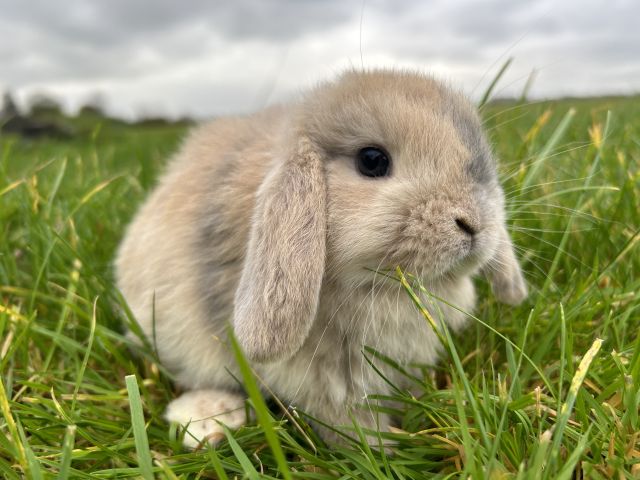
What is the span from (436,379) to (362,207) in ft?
2.61

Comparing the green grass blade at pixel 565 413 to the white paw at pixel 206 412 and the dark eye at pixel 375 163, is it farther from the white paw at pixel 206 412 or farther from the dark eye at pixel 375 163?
the white paw at pixel 206 412

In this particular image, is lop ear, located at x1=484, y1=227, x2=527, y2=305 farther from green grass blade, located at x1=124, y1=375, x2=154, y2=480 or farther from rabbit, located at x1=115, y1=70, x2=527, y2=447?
green grass blade, located at x1=124, y1=375, x2=154, y2=480

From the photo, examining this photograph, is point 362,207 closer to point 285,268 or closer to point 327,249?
point 327,249

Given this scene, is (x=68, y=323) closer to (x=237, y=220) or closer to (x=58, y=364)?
(x=58, y=364)

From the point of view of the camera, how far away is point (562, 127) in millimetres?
2861

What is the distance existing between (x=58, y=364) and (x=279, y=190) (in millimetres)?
1193

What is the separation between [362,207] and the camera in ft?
5.55

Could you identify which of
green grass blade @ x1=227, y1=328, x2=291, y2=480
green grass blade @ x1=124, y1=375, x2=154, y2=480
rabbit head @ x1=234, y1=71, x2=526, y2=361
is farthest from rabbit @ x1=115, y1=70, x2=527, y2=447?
green grass blade @ x1=227, y1=328, x2=291, y2=480

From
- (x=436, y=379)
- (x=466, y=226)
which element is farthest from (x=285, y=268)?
(x=436, y=379)

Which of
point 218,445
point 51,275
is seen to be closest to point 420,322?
point 218,445

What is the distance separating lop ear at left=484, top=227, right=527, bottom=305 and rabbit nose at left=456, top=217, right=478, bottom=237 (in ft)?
1.22

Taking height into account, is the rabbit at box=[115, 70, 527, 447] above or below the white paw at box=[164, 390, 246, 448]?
above

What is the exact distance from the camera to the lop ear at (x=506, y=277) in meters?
2.07

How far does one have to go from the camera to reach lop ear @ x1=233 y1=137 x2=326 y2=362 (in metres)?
1.64
